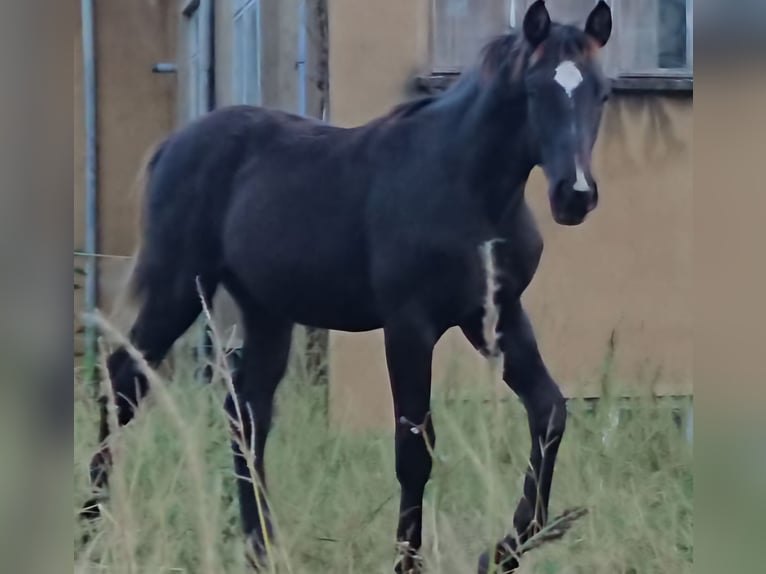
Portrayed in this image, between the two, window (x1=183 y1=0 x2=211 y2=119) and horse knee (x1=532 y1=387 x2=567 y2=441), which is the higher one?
window (x1=183 y1=0 x2=211 y2=119)

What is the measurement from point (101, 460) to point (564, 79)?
128cm

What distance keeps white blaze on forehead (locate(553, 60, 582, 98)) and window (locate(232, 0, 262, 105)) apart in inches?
25.5

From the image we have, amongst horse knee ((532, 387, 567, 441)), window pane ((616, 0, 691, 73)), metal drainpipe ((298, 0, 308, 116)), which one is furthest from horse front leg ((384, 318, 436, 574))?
window pane ((616, 0, 691, 73))

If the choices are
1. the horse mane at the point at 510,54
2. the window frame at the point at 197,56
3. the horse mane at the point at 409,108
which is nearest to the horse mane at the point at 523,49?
the horse mane at the point at 510,54

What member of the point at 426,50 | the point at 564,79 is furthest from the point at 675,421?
the point at 426,50

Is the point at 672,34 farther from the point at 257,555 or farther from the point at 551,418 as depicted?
the point at 257,555

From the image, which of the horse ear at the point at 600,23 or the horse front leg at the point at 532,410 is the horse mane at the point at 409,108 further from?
the horse front leg at the point at 532,410

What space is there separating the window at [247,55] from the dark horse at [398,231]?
0.04m

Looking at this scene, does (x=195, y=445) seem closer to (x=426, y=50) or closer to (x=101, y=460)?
(x=101, y=460)

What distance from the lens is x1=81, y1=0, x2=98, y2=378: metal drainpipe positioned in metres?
1.83

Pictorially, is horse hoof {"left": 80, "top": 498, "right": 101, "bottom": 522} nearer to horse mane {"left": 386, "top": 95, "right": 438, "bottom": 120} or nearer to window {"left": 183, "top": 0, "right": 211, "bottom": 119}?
window {"left": 183, "top": 0, "right": 211, "bottom": 119}

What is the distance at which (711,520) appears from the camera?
184cm

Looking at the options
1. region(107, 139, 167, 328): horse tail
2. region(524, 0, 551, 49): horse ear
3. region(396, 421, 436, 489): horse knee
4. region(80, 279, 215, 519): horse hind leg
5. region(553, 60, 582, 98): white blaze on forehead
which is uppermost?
region(524, 0, 551, 49): horse ear

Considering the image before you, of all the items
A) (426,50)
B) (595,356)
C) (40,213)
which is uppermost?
(426,50)
